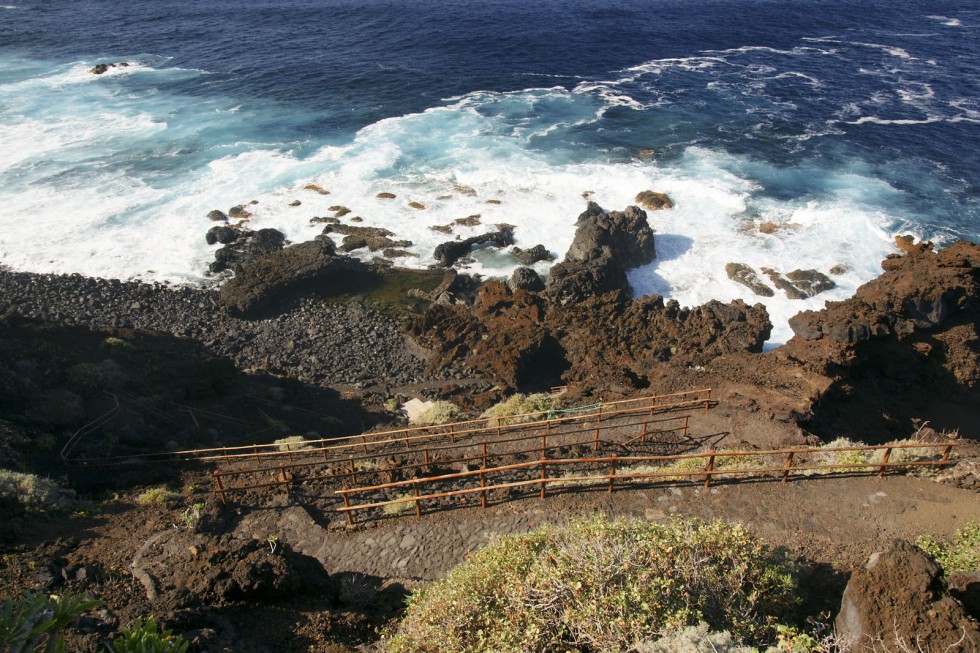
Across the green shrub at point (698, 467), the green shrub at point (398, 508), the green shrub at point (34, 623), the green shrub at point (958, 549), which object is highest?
the green shrub at point (34, 623)

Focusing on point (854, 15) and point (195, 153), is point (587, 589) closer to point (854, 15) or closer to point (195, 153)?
point (195, 153)

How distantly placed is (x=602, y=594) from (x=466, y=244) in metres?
23.6

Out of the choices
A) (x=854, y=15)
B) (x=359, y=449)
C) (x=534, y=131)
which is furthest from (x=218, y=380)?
(x=854, y=15)

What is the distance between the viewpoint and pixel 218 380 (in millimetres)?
19156

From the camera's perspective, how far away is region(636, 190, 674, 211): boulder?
3238 cm

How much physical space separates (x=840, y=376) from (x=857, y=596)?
11083 mm

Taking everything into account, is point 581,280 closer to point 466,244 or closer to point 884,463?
point 466,244

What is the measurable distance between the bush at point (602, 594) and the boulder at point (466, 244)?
2160cm

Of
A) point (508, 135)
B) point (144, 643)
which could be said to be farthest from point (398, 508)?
point (508, 135)

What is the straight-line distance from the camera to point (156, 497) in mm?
12492

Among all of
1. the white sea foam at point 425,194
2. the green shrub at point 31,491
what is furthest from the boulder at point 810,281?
the green shrub at point 31,491

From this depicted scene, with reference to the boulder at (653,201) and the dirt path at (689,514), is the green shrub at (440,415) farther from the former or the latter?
the boulder at (653,201)

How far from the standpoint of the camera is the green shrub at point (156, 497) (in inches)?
488

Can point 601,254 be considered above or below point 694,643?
below
